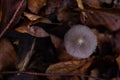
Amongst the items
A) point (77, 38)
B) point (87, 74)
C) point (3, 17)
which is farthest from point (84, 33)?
point (3, 17)

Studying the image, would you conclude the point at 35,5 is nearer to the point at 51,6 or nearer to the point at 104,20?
the point at 51,6

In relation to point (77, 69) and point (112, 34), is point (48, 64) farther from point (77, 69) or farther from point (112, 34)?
point (112, 34)

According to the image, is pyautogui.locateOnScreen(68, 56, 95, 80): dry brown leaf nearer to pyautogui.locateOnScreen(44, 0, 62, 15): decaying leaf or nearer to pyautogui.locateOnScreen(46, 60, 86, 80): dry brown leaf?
pyautogui.locateOnScreen(46, 60, 86, 80): dry brown leaf

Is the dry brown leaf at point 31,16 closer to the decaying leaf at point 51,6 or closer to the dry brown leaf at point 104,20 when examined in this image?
the decaying leaf at point 51,6

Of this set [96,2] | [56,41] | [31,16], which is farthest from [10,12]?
[96,2]

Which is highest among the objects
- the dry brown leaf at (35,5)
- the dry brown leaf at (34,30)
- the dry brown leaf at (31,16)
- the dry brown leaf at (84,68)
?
the dry brown leaf at (35,5)

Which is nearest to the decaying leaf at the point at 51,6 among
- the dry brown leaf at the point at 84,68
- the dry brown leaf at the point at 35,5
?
the dry brown leaf at the point at 35,5
